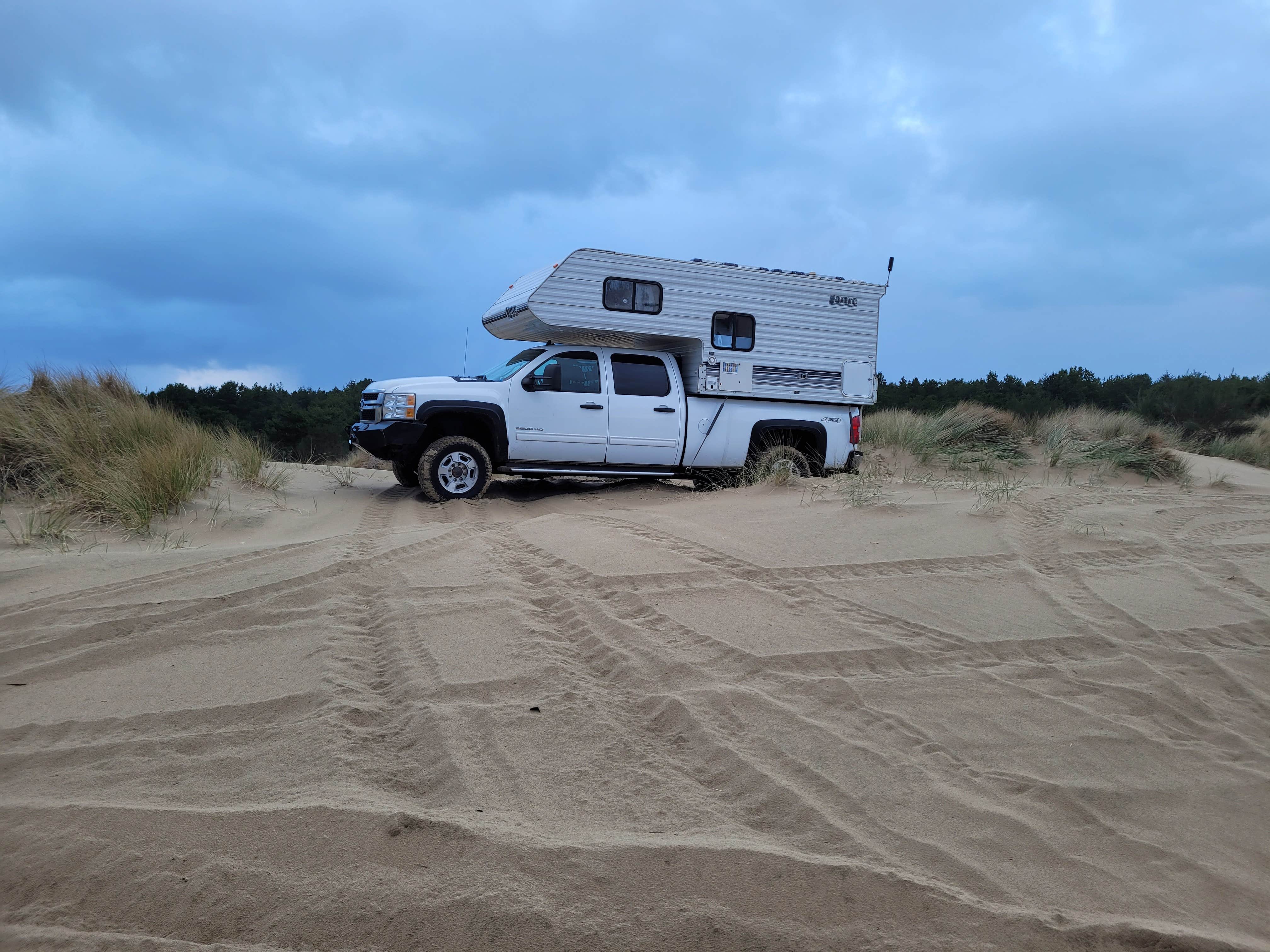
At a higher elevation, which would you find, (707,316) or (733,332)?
(707,316)

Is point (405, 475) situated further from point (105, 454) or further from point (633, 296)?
point (633, 296)

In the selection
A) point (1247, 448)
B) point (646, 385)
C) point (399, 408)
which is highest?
point (646, 385)

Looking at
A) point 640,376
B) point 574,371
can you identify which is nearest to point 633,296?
point 640,376

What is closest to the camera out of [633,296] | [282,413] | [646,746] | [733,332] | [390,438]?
[646,746]

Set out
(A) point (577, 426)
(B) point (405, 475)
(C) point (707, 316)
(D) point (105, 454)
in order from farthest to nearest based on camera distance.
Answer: (C) point (707, 316) → (B) point (405, 475) → (A) point (577, 426) → (D) point (105, 454)

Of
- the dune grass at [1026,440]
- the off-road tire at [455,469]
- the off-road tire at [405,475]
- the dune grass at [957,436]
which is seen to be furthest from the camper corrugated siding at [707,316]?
the dune grass at [1026,440]

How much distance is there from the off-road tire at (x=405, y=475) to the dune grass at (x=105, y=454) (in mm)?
1391

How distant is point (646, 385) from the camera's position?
10.6m

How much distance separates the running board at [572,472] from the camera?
33.0 ft

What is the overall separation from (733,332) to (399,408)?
434 cm

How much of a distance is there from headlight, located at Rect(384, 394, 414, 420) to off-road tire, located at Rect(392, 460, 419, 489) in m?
0.84

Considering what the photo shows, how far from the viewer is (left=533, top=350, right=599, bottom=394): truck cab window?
1009cm

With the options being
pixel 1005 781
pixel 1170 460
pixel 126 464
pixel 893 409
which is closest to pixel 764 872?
pixel 1005 781

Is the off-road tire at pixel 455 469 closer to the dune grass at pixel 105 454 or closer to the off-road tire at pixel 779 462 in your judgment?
the dune grass at pixel 105 454
